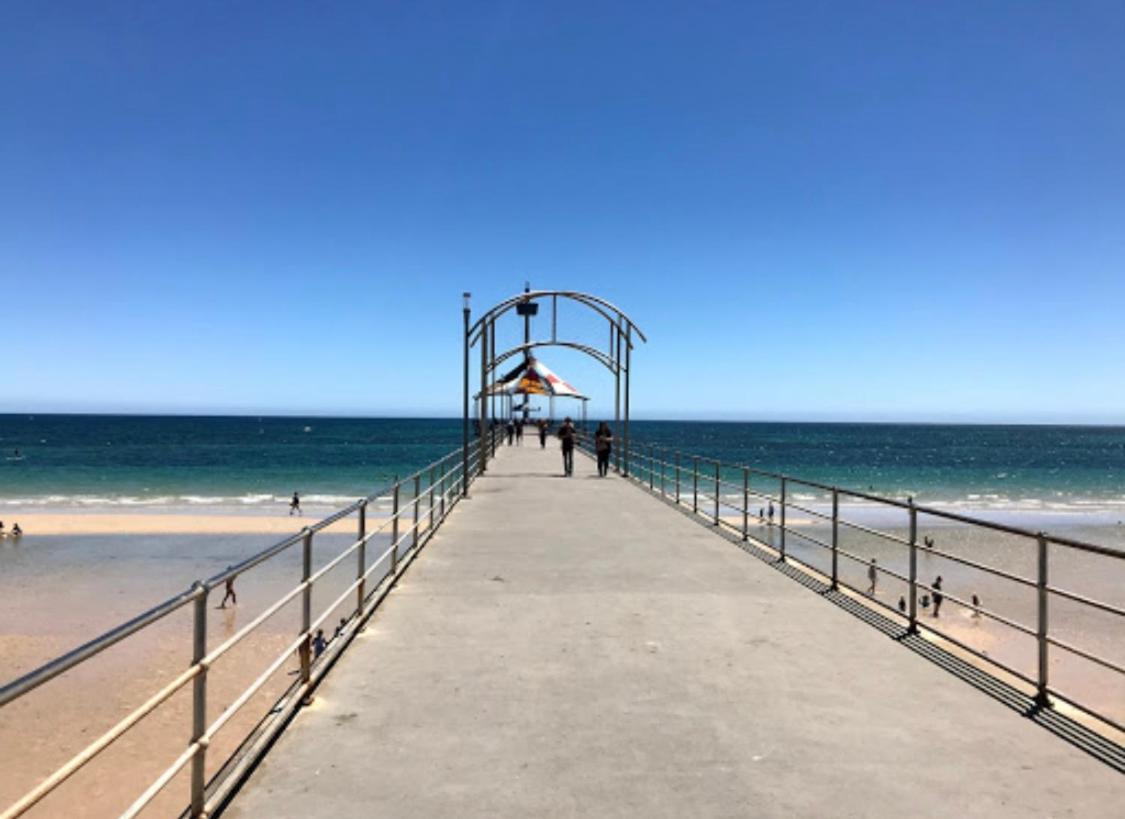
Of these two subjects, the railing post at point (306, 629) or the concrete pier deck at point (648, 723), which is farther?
the railing post at point (306, 629)

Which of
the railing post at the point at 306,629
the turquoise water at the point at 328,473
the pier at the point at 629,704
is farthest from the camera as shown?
the turquoise water at the point at 328,473

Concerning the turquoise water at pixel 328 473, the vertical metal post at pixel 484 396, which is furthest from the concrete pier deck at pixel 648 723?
the turquoise water at pixel 328 473

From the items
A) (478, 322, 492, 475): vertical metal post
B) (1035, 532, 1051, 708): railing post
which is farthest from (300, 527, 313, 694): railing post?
(478, 322, 492, 475): vertical metal post

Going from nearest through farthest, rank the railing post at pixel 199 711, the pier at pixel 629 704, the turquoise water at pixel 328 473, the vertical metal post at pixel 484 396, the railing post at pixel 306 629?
the railing post at pixel 199 711, the pier at pixel 629 704, the railing post at pixel 306 629, the vertical metal post at pixel 484 396, the turquoise water at pixel 328 473

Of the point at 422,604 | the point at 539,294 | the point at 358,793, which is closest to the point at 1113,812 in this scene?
the point at 358,793

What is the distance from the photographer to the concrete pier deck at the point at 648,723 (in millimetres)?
3379

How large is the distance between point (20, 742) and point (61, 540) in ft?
67.2

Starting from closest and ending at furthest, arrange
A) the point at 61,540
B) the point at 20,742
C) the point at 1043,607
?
the point at 1043,607, the point at 20,742, the point at 61,540

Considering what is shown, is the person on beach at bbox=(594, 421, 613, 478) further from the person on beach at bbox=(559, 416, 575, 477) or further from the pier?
the pier

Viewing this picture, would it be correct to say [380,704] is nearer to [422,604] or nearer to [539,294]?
[422,604]

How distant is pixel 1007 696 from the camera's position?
4.70 metres

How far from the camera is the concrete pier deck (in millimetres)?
3379

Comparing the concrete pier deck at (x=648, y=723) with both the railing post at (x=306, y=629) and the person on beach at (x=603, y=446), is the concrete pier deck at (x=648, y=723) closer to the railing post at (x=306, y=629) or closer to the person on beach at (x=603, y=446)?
the railing post at (x=306, y=629)

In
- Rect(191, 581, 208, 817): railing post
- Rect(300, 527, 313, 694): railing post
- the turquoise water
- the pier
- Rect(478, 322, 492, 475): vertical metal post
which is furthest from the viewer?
the turquoise water
